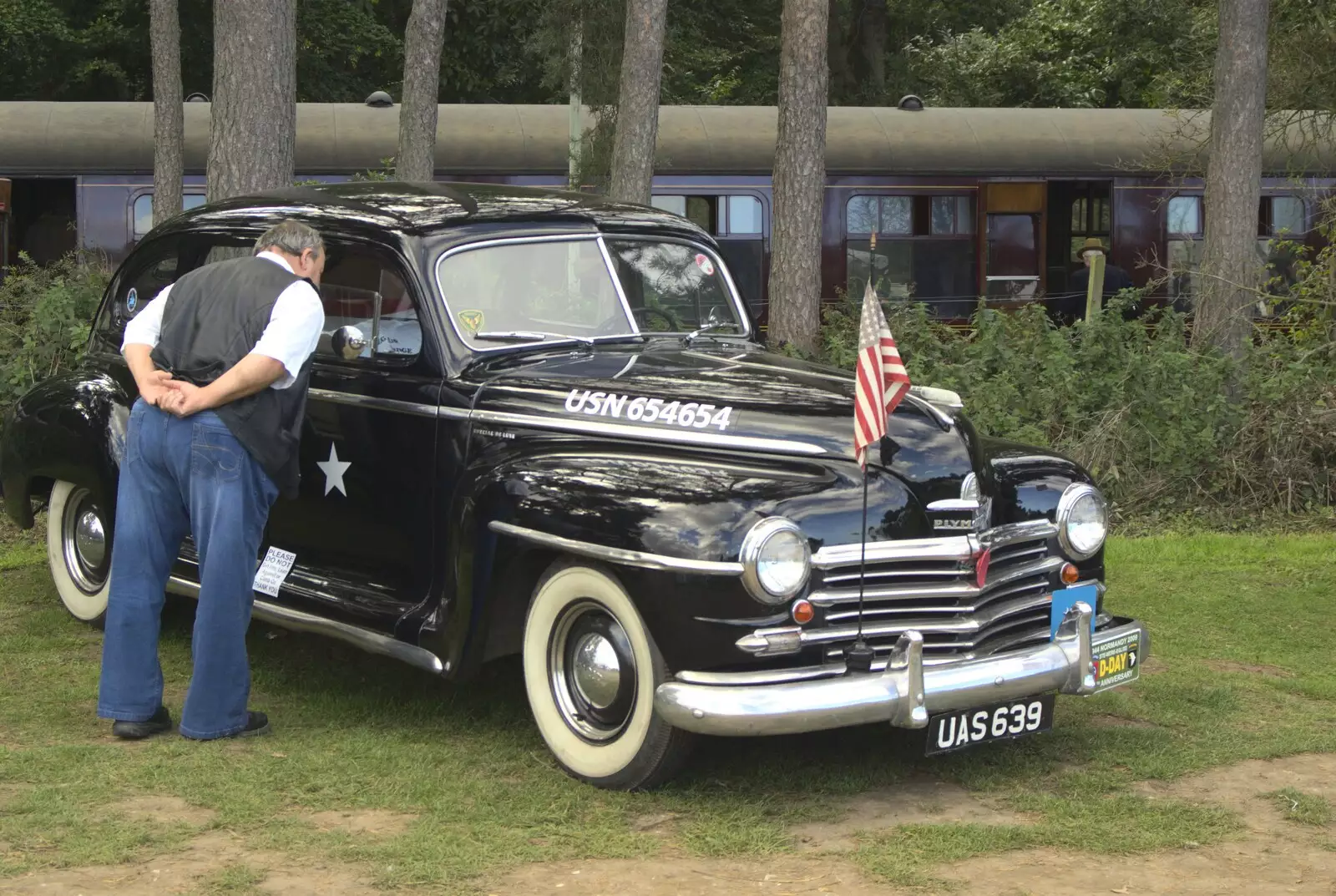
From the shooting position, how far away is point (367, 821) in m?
4.96

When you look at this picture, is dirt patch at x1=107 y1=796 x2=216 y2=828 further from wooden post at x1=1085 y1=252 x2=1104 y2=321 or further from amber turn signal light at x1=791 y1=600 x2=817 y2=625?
wooden post at x1=1085 y1=252 x2=1104 y2=321

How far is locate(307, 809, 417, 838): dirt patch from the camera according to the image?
191 inches

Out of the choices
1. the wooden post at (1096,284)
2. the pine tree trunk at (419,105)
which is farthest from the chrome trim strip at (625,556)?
the pine tree trunk at (419,105)

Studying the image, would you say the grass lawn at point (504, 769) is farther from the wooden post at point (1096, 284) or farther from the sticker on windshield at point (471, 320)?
the wooden post at point (1096, 284)

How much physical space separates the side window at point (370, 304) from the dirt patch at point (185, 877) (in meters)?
2.07

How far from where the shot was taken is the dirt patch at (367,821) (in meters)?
4.86

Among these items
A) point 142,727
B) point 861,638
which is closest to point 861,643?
point 861,638

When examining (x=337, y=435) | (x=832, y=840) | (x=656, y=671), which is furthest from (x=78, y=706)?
(x=832, y=840)

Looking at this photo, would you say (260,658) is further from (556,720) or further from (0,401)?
(0,401)

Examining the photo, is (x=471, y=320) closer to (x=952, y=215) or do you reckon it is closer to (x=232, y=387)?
(x=232, y=387)

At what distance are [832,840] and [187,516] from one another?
2651mm

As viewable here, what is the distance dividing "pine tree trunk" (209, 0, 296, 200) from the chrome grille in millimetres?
5781

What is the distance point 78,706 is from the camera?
625 centimetres

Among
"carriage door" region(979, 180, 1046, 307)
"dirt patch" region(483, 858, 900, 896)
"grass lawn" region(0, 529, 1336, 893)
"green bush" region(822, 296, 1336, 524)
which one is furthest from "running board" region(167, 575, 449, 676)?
"carriage door" region(979, 180, 1046, 307)
